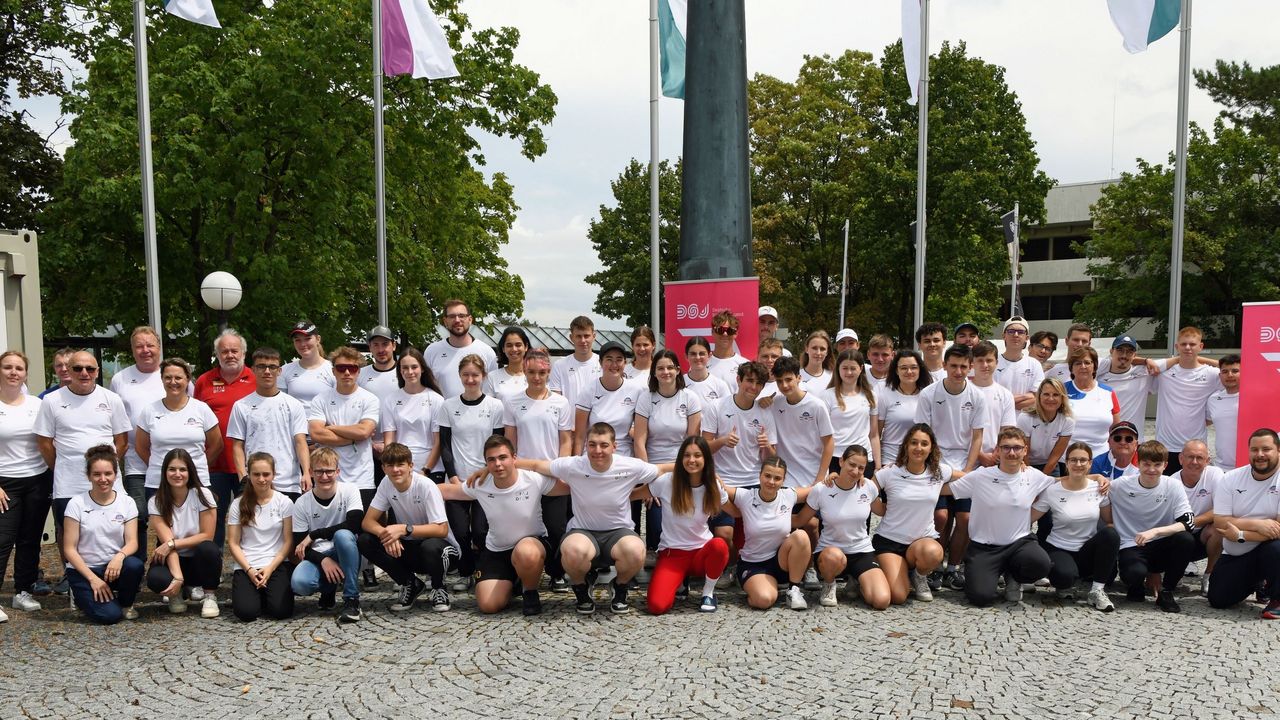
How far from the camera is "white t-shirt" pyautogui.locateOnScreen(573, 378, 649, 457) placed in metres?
7.22

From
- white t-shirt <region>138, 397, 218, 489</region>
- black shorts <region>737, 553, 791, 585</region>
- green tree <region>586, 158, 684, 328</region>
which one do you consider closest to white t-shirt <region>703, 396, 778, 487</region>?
black shorts <region>737, 553, 791, 585</region>

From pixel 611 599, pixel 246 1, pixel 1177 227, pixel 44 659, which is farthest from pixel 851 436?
pixel 246 1

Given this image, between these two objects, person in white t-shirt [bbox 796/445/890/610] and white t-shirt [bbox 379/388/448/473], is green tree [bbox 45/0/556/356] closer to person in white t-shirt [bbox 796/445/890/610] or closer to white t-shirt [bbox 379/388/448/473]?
white t-shirt [bbox 379/388/448/473]

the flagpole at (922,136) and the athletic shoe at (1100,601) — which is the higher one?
the flagpole at (922,136)

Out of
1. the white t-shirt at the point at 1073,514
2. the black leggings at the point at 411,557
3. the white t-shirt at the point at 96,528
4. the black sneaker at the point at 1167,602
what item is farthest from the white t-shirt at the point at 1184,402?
the white t-shirt at the point at 96,528

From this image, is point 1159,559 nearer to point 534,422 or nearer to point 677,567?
point 677,567

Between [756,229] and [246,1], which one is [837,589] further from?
[756,229]

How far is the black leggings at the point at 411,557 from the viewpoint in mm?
6547

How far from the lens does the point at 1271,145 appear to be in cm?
3353

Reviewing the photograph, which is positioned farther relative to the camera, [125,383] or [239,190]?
[239,190]

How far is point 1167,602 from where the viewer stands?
21.2 ft

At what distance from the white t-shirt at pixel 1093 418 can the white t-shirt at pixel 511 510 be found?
4.17 m

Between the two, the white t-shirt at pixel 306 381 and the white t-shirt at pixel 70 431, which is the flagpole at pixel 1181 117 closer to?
the white t-shirt at pixel 306 381

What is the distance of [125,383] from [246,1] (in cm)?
1451
